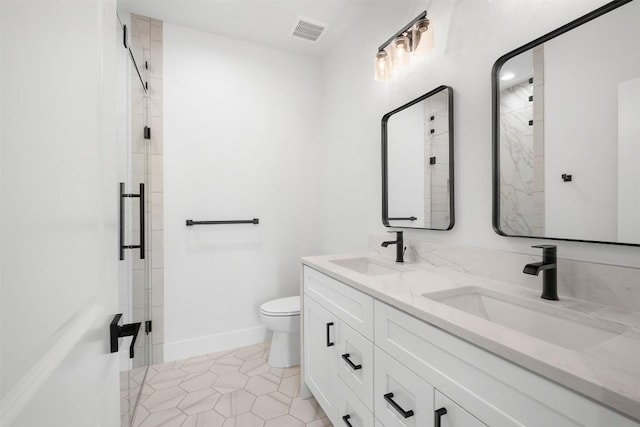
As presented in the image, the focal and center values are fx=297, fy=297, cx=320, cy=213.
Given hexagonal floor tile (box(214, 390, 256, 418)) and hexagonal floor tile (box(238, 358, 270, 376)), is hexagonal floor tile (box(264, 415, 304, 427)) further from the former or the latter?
hexagonal floor tile (box(238, 358, 270, 376))

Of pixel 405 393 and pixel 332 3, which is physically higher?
pixel 332 3

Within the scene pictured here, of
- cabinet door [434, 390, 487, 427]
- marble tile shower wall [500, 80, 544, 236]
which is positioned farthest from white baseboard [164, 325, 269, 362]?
marble tile shower wall [500, 80, 544, 236]

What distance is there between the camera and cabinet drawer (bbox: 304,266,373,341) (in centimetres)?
115

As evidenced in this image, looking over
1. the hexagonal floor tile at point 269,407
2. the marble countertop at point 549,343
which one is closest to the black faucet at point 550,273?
the marble countertop at point 549,343

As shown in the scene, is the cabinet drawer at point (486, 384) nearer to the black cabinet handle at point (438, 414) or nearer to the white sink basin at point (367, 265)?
the black cabinet handle at point (438, 414)

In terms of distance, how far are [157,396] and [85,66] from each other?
1990mm

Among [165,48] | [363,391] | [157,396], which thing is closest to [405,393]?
[363,391]

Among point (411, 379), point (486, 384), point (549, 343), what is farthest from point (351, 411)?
point (549, 343)

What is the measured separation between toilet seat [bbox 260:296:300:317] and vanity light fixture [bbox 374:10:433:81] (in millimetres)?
1661

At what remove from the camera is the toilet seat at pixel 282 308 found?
2100 mm

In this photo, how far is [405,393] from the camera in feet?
3.10

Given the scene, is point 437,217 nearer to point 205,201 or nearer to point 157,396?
point 205,201

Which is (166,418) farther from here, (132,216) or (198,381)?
(132,216)

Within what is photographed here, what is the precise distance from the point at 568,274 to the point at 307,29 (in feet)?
7.59
